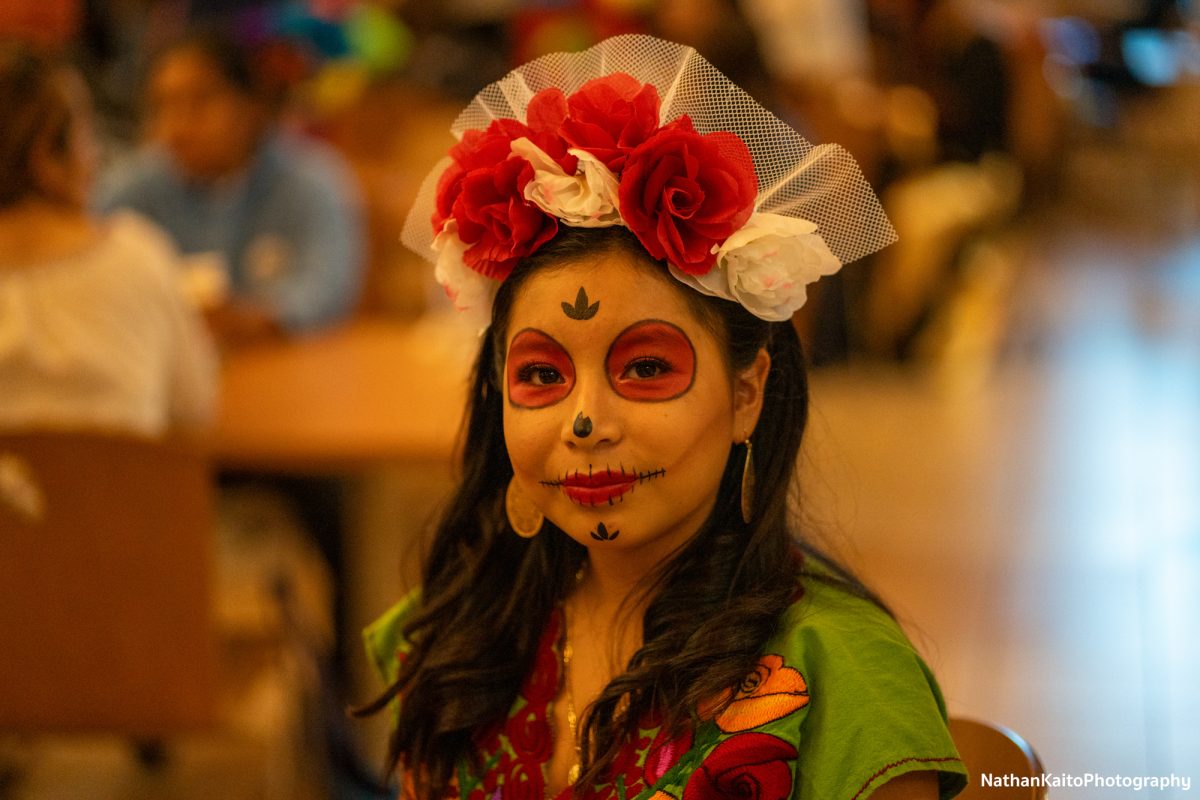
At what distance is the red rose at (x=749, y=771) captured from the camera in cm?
123

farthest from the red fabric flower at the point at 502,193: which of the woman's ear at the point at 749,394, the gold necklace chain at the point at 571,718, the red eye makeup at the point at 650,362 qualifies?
the gold necklace chain at the point at 571,718

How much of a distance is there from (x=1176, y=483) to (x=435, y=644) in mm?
3395

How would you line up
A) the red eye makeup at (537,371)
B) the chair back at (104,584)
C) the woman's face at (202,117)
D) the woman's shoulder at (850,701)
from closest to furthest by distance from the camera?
the woman's shoulder at (850,701) → the red eye makeup at (537,371) → the chair back at (104,584) → the woman's face at (202,117)

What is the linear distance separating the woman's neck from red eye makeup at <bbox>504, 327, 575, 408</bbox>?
4.63 ft

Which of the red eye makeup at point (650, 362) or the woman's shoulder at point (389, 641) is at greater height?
the red eye makeup at point (650, 362)

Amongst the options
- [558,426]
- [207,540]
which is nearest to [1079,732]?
[207,540]

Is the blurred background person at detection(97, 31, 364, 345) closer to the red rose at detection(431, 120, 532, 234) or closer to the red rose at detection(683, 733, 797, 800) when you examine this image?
the red rose at detection(431, 120, 532, 234)

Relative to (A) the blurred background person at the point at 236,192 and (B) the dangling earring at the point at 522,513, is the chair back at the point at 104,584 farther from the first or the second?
(A) the blurred background person at the point at 236,192

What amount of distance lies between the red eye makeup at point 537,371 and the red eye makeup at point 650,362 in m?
0.04

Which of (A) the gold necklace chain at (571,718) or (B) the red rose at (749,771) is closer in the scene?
(B) the red rose at (749,771)

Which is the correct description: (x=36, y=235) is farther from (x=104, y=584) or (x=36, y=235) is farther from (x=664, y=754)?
(x=664, y=754)

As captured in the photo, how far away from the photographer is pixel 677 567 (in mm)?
1366

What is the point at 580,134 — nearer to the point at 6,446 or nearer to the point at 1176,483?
the point at 6,446

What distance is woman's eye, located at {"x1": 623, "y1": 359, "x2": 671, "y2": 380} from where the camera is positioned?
128cm
